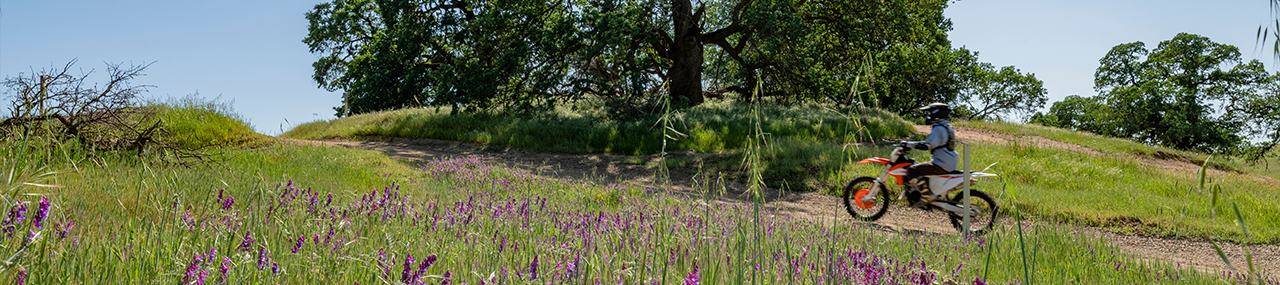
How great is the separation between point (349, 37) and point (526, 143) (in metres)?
9.08

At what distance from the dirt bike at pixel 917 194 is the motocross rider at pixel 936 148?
64 millimetres

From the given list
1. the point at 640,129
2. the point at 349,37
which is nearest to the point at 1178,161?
the point at 640,129

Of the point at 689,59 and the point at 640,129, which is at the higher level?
the point at 689,59

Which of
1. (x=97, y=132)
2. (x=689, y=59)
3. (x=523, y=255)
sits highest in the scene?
(x=689, y=59)

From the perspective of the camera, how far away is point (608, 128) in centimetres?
1767

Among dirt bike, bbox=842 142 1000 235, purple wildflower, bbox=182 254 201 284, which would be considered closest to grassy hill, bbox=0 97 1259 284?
purple wildflower, bbox=182 254 201 284

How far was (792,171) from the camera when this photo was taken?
1198cm

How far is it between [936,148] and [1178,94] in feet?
109

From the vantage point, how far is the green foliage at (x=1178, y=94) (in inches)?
1205

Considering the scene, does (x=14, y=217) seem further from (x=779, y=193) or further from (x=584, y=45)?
(x=584, y=45)

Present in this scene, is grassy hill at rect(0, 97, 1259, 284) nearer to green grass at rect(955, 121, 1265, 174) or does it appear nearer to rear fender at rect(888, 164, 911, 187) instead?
rear fender at rect(888, 164, 911, 187)

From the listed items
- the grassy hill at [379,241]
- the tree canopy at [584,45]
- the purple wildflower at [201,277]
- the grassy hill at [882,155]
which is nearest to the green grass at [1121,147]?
the grassy hill at [882,155]

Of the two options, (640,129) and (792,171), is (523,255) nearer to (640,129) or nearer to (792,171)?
(792,171)

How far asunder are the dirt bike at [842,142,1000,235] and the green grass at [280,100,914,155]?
5478 mm
